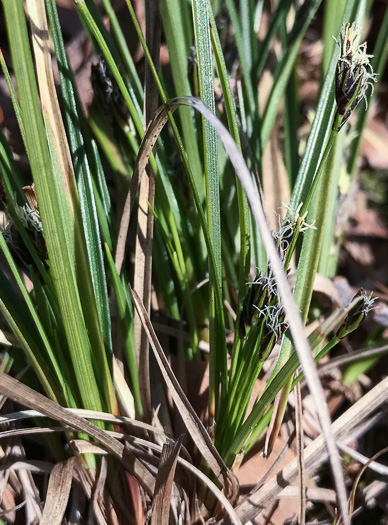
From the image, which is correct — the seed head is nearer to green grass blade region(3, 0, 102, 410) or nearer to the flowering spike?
the flowering spike

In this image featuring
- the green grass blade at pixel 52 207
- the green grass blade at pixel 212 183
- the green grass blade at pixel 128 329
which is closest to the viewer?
the green grass blade at pixel 52 207

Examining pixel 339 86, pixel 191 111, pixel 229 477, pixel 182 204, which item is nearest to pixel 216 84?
pixel 191 111

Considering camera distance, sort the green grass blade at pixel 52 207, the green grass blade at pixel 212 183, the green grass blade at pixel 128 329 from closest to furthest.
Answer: the green grass blade at pixel 52 207
the green grass blade at pixel 212 183
the green grass blade at pixel 128 329

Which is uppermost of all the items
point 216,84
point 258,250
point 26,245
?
point 216,84

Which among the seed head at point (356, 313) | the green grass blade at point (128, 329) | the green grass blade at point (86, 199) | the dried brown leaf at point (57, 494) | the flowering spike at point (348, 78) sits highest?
the flowering spike at point (348, 78)

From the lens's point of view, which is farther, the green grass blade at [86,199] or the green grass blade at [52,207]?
the green grass blade at [86,199]

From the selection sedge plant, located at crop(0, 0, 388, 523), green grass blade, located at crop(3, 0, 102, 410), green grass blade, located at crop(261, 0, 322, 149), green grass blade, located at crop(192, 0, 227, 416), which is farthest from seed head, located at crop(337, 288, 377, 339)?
green grass blade, located at crop(261, 0, 322, 149)

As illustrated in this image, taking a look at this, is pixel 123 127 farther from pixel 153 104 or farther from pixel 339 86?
pixel 339 86

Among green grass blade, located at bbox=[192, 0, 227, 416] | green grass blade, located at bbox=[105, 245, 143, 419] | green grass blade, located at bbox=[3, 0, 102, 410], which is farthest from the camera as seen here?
green grass blade, located at bbox=[105, 245, 143, 419]

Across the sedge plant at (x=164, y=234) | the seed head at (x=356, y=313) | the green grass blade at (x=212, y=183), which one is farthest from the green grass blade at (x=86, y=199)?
the seed head at (x=356, y=313)

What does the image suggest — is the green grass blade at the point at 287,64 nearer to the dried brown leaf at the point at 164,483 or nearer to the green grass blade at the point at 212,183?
the green grass blade at the point at 212,183

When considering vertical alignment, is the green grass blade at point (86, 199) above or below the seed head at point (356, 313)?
above
